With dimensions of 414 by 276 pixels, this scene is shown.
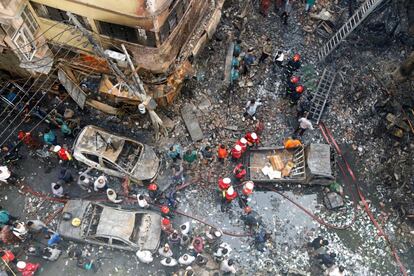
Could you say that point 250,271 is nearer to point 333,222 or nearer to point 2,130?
point 333,222

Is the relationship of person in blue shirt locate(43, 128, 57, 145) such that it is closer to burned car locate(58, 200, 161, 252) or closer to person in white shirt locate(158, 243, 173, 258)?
burned car locate(58, 200, 161, 252)

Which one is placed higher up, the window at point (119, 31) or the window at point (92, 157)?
the window at point (119, 31)

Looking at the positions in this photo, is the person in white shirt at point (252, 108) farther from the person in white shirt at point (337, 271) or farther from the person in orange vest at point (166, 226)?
the person in white shirt at point (337, 271)

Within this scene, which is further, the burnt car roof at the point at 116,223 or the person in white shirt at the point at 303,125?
the person in white shirt at the point at 303,125

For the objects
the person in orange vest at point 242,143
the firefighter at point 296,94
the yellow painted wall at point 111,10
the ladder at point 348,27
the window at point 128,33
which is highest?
the yellow painted wall at point 111,10

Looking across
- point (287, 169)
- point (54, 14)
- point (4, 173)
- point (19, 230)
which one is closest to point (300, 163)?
point (287, 169)

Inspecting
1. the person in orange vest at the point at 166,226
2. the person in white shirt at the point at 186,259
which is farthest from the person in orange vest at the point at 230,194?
the person in white shirt at the point at 186,259

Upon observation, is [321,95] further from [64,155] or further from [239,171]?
[64,155]
